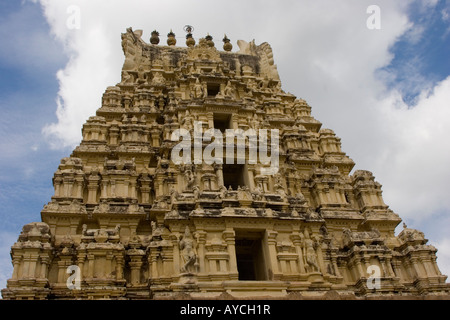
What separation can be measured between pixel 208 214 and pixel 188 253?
1.75m

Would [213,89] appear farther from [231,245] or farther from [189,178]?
[231,245]

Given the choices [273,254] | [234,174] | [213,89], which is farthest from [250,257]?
[213,89]

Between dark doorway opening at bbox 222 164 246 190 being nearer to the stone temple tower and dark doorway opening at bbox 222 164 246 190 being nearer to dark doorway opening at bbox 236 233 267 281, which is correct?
the stone temple tower

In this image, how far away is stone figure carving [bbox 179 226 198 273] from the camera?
1555 centimetres

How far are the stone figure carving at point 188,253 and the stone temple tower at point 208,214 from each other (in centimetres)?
4

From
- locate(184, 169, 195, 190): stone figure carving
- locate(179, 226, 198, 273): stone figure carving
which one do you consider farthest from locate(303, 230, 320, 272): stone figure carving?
locate(184, 169, 195, 190): stone figure carving

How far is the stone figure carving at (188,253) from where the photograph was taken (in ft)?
51.0

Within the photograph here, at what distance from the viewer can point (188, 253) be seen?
15812 millimetres

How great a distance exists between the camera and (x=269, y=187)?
66.3 feet

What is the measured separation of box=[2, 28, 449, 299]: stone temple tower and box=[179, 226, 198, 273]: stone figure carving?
0.04m
